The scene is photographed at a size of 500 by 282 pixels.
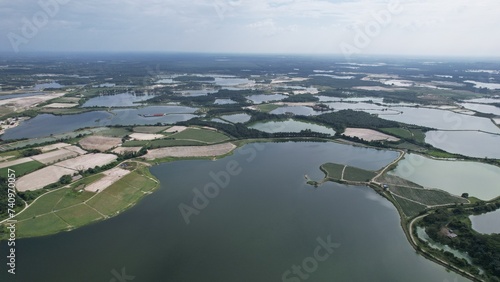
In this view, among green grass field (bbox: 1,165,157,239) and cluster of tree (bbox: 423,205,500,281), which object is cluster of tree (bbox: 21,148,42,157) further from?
cluster of tree (bbox: 423,205,500,281)

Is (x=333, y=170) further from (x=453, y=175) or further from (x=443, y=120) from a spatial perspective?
(x=443, y=120)

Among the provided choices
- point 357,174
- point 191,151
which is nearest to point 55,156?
point 191,151

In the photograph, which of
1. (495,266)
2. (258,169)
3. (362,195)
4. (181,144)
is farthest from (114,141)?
(495,266)

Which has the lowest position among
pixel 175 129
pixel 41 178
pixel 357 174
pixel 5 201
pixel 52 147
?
pixel 175 129

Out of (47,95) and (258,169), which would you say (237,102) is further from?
(47,95)

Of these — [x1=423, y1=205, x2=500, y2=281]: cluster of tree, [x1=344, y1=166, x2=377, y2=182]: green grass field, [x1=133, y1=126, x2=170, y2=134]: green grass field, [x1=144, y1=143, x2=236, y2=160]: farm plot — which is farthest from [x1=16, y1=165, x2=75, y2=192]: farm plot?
[x1=423, y1=205, x2=500, y2=281]: cluster of tree

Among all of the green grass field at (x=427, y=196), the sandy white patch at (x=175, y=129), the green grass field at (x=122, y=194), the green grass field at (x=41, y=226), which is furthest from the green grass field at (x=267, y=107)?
the green grass field at (x=41, y=226)

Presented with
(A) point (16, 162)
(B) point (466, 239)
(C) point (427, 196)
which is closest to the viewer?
(B) point (466, 239)
